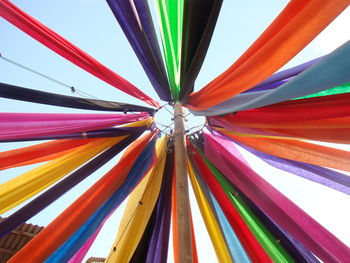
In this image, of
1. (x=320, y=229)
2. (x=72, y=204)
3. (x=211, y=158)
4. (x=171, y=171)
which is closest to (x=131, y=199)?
(x=171, y=171)

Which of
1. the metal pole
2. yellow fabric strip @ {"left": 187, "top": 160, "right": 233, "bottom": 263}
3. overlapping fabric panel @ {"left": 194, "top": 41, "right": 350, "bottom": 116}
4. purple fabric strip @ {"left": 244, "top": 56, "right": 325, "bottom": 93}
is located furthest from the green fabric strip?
overlapping fabric panel @ {"left": 194, "top": 41, "right": 350, "bottom": 116}

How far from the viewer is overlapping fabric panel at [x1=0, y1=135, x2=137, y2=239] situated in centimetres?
232

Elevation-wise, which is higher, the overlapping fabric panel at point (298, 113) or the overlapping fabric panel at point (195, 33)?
the overlapping fabric panel at point (195, 33)

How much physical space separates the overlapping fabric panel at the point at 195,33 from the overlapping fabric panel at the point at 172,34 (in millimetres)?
166

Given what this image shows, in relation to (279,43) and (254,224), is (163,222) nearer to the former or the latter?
(254,224)

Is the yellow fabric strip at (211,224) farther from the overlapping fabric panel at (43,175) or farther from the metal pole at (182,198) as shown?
the overlapping fabric panel at (43,175)

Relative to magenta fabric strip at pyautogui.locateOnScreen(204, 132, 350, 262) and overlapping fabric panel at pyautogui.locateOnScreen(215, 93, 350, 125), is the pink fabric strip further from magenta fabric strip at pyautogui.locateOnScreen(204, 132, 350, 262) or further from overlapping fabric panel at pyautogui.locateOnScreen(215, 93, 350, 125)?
overlapping fabric panel at pyautogui.locateOnScreen(215, 93, 350, 125)

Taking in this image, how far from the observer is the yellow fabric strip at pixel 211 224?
3316 mm

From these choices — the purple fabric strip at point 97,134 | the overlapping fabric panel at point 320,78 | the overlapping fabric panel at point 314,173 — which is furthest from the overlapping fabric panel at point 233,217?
the overlapping fabric panel at point 320,78

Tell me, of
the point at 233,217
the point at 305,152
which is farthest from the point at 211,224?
the point at 305,152

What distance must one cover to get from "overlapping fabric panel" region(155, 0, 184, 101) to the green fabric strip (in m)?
1.04

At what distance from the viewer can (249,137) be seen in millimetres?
2879

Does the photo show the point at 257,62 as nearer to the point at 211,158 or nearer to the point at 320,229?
the point at 211,158

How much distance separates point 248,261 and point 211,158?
53.0 inches
